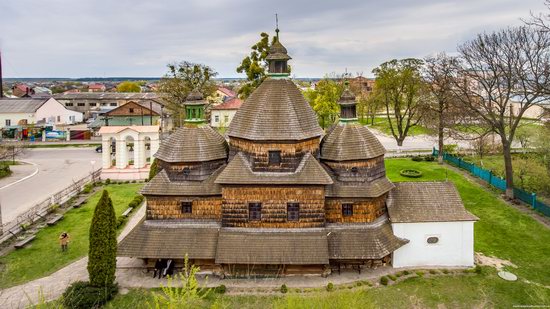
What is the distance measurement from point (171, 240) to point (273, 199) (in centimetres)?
486

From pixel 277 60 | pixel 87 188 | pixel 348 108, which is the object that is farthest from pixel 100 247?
pixel 87 188

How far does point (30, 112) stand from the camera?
6019 cm

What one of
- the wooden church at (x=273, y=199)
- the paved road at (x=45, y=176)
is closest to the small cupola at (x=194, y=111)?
the wooden church at (x=273, y=199)

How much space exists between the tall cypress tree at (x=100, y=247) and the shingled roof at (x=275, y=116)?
21.7 ft

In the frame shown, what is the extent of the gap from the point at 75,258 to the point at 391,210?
1544cm

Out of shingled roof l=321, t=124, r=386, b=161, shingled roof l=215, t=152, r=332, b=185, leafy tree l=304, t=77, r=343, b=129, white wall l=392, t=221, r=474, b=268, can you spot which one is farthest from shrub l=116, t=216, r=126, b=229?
leafy tree l=304, t=77, r=343, b=129

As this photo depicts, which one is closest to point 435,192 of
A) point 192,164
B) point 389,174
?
point 192,164

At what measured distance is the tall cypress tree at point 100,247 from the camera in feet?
52.7

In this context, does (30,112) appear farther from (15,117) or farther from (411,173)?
(411,173)

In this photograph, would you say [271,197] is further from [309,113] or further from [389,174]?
[389,174]

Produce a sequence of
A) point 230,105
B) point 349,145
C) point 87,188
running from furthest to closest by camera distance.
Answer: point 230,105 → point 87,188 → point 349,145

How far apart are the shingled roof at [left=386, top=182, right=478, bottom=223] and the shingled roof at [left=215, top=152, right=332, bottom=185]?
4079mm

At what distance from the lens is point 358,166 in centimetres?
1934

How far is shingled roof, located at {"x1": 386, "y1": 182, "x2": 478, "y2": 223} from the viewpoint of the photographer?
19.1 metres
